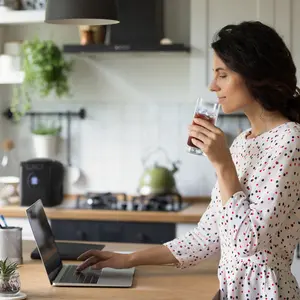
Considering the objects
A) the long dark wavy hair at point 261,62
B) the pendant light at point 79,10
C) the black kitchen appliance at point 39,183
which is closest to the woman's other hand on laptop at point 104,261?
the long dark wavy hair at point 261,62

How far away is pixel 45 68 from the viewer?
4.73m

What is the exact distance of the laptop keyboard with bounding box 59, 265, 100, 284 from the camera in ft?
7.83

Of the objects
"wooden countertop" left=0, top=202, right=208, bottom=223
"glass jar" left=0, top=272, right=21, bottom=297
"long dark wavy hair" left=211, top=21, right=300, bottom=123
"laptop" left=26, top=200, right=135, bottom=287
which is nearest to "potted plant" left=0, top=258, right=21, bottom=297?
"glass jar" left=0, top=272, right=21, bottom=297

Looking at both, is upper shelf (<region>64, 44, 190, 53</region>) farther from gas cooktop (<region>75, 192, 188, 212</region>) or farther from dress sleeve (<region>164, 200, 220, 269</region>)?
dress sleeve (<region>164, 200, 220, 269</region>)

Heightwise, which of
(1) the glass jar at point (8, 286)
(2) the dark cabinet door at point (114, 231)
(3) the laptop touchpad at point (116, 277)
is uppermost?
(1) the glass jar at point (8, 286)

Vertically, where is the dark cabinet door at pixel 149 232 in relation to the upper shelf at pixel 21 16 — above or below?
below

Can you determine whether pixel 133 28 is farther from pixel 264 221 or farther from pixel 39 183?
pixel 264 221

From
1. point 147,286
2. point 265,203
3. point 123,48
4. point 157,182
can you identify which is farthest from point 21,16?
point 265,203

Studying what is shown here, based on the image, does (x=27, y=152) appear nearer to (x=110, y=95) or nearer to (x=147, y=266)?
(x=110, y=95)

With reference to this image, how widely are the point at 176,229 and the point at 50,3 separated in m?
1.82

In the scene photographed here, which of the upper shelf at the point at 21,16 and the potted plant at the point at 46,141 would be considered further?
the potted plant at the point at 46,141

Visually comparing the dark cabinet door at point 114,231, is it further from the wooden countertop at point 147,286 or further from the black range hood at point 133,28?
the wooden countertop at point 147,286

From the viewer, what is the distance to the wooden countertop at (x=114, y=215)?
414 centimetres

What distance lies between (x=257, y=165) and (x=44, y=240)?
2.36 ft
